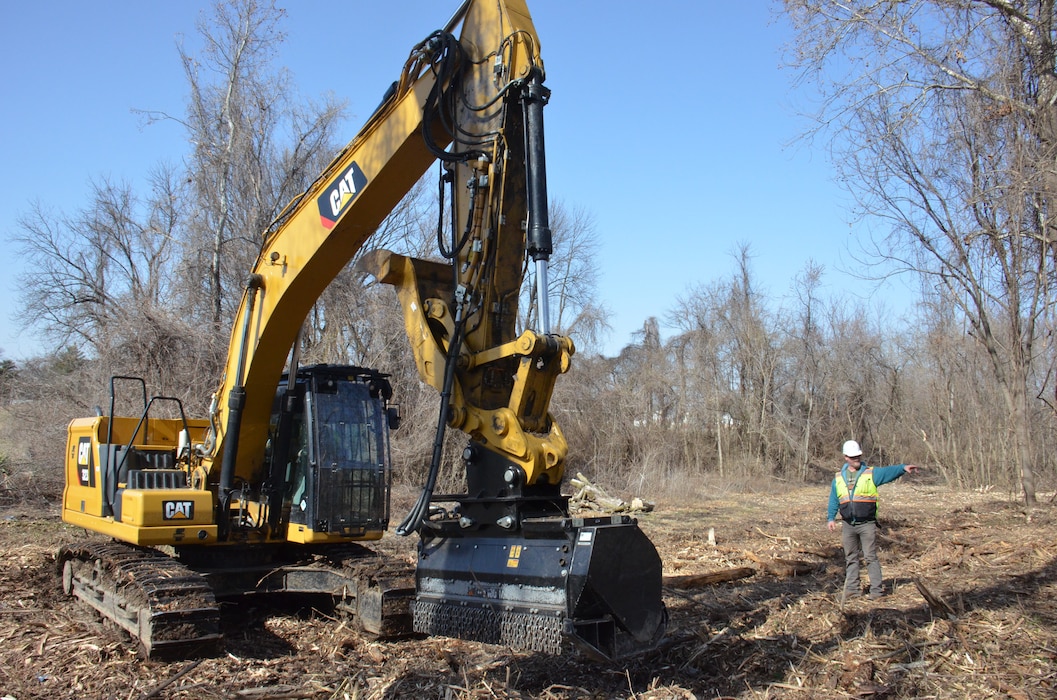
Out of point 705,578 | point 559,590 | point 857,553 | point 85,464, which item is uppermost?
point 85,464

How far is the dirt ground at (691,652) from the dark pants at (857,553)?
0.86 ft

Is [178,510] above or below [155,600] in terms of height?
above

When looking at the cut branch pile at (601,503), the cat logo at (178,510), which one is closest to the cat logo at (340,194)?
the cat logo at (178,510)

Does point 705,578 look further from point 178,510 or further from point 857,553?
point 178,510

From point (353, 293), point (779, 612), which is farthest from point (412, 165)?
point (353, 293)

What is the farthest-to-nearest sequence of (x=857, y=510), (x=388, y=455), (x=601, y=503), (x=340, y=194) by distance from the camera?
(x=601, y=503) → (x=857, y=510) → (x=388, y=455) → (x=340, y=194)

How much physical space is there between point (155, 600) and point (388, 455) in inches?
86.3

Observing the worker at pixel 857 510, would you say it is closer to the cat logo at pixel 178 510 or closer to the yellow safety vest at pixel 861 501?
the yellow safety vest at pixel 861 501

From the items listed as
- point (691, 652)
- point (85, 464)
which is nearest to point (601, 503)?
point (85, 464)

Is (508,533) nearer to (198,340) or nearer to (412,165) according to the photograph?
(412,165)

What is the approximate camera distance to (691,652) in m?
6.36

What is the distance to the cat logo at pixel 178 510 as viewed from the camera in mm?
7340

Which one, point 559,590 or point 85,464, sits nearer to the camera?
point 559,590

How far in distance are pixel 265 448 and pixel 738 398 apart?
23.9 meters
